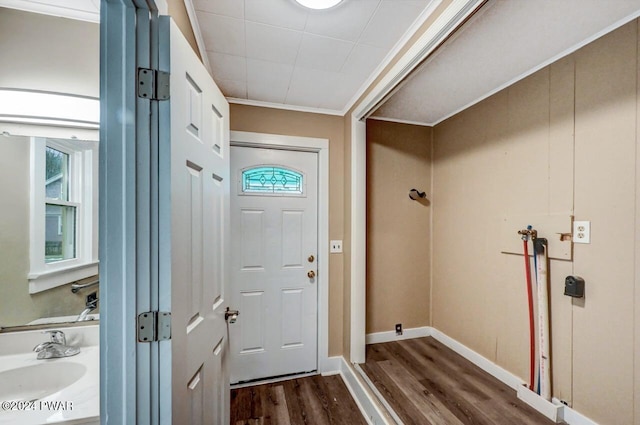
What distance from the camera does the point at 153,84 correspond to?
865 millimetres

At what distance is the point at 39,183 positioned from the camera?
46.8 inches

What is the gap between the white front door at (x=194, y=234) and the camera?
2.90 feet

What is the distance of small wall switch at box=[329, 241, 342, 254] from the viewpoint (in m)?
2.43

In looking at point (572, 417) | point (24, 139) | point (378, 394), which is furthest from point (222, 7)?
point (572, 417)

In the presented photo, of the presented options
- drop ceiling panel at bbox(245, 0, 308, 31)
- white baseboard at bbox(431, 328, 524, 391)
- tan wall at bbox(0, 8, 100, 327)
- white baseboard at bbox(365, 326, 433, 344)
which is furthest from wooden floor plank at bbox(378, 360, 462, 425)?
drop ceiling panel at bbox(245, 0, 308, 31)

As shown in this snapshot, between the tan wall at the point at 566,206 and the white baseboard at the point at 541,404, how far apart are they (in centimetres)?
10

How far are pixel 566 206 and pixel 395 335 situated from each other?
5.94 feet

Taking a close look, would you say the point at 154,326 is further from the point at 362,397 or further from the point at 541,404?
the point at 541,404

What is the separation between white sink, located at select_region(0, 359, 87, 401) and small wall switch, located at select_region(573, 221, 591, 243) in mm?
2650

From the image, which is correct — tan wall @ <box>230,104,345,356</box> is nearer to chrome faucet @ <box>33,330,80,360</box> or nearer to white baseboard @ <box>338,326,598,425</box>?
white baseboard @ <box>338,326,598,425</box>

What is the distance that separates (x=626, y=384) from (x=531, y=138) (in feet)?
5.03

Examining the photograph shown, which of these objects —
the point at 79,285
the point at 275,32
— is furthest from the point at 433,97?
the point at 79,285

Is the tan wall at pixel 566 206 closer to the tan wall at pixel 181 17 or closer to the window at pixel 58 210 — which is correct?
the tan wall at pixel 181 17

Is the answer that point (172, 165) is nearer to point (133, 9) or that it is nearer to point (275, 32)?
point (133, 9)
